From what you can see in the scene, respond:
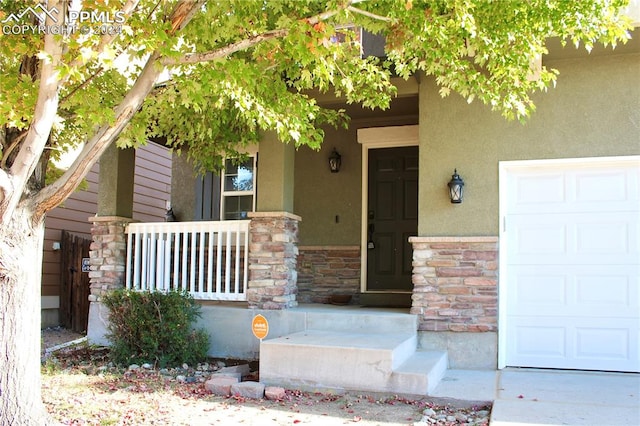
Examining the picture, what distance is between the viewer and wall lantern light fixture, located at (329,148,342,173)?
26.9 ft

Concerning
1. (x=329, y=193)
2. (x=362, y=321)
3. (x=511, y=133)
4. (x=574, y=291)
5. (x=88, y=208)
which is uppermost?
(x=511, y=133)

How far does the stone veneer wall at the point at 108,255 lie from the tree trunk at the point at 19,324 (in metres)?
3.56

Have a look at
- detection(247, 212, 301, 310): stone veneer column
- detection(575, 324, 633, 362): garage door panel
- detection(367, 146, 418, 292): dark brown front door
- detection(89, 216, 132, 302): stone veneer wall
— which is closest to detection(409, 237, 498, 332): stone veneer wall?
detection(575, 324, 633, 362): garage door panel

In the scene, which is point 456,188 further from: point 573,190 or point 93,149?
point 93,149

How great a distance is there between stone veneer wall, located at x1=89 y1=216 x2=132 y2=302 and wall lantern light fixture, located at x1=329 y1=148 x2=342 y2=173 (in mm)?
2893

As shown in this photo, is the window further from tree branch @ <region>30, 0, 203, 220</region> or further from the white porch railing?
tree branch @ <region>30, 0, 203, 220</region>

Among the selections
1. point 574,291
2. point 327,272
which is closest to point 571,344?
point 574,291

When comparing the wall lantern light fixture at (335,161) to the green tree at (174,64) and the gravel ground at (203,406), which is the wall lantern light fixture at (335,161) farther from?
the gravel ground at (203,406)

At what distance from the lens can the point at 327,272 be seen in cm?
814

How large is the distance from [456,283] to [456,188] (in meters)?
0.99

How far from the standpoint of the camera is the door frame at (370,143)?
7926mm

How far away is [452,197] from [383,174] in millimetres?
2173

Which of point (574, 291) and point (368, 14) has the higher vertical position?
point (368, 14)

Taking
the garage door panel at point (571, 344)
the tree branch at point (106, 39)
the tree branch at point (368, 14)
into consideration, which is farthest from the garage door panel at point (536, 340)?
the tree branch at point (106, 39)
